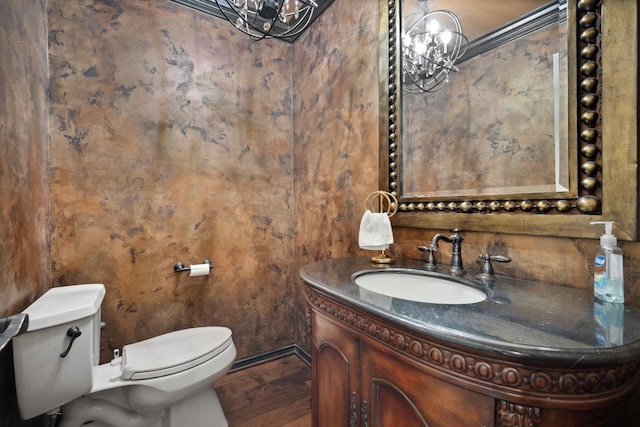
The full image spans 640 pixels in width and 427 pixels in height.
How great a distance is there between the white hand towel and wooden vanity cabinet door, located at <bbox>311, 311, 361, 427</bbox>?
15.3 inches

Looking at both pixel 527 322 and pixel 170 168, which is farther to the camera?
pixel 170 168

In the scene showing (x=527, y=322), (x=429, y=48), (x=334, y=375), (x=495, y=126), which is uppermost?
(x=429, y=48)

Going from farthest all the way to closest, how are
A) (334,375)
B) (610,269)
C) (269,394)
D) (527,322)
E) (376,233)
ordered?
(269,394)
(376,233)
(334,375)
(610,269)
(527,322)

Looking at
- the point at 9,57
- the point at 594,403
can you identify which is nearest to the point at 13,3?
the point at 9,57

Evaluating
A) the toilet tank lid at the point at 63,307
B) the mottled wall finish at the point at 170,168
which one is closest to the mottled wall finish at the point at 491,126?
the mottled wall finish at the point at 170,168

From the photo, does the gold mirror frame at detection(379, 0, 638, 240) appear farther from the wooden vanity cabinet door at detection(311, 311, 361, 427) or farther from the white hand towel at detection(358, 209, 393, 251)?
the wooden vanity cabinet door at detection(311, 311, 361, 427)

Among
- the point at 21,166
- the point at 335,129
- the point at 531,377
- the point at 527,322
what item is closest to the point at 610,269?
the point at 527,322

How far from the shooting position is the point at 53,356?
101 centimetres

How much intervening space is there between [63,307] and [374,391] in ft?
3.87

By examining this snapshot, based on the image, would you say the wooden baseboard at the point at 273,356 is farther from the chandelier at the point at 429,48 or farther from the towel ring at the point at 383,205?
the chandelier at the point at 429,48

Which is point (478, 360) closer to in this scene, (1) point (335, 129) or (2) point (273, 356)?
(1) point (335, 129)

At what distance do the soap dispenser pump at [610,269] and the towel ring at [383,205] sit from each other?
64 centimetres

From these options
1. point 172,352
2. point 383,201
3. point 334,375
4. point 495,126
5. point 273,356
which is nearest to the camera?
point 334,375

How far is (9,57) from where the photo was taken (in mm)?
1021
